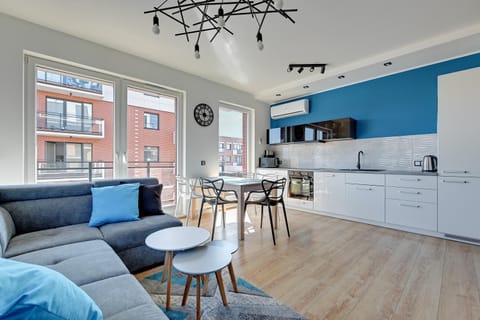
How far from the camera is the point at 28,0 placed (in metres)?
2.25

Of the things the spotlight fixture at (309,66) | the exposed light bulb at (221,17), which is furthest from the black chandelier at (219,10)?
the spotlight fixture at (309,66)

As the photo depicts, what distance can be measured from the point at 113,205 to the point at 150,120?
1894 mm

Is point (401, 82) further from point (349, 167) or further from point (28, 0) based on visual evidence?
point (28, 0)

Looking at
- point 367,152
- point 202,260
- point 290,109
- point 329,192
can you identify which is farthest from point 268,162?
point 202,260

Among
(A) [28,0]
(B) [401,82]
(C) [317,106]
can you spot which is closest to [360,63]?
(B) [401,82]

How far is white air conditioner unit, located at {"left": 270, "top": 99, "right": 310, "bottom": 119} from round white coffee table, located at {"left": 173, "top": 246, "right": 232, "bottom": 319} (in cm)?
399

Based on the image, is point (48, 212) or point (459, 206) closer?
point (48, 212)

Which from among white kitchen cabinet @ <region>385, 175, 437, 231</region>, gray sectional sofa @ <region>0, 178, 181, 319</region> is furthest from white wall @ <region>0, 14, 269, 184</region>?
white kitchen cabinet @ <region>385, 175, 437, 231</region>

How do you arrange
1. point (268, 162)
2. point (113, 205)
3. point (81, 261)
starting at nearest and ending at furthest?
point (81, 261)
point (113, 205)
point (268, 162)

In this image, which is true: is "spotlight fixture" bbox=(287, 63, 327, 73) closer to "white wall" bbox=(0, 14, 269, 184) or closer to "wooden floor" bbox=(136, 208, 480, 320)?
"white wall" bbox=(0, 14, 269, 184)

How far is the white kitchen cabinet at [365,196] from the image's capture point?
345 centimetres

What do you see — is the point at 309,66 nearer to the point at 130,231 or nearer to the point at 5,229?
the point at 130,231

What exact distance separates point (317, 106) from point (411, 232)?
286 centimetres

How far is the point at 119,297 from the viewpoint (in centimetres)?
110
